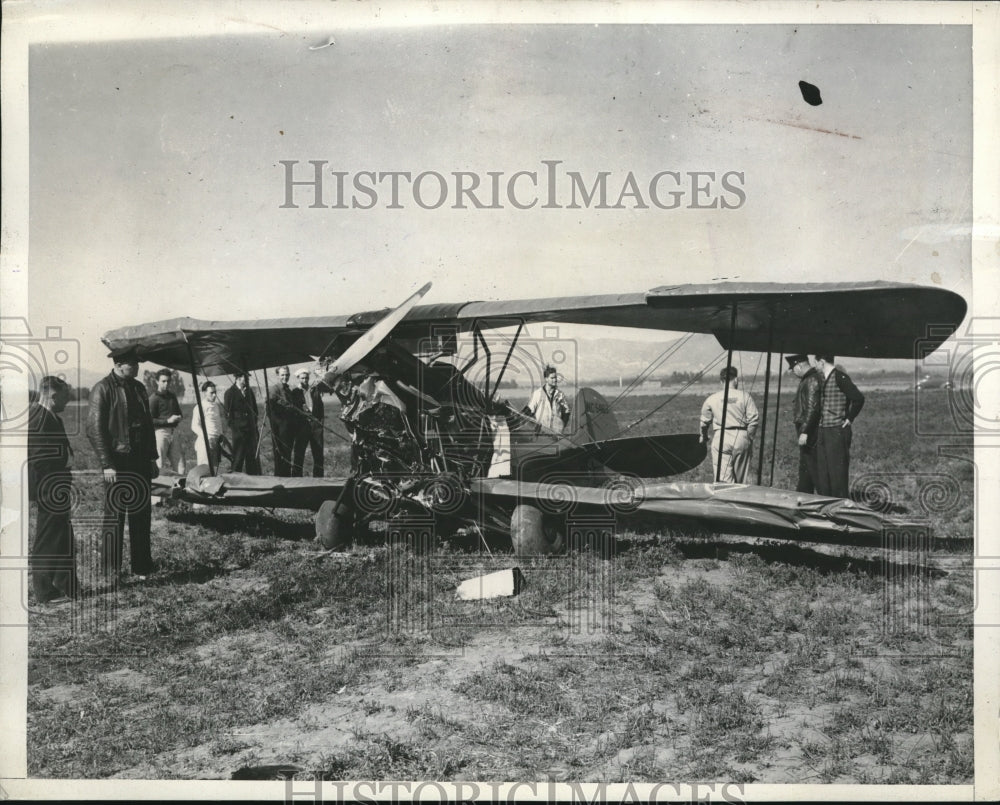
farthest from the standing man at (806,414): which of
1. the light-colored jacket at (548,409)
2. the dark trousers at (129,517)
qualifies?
the dark trousers at (129,517)

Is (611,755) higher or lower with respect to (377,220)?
lower

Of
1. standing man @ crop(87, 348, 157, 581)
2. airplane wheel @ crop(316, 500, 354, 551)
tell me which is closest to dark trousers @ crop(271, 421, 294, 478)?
airplane wheel @ crop(316, 500, 354, 551)

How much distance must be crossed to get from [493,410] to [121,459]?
2.53 meters

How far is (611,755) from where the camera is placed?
334cm

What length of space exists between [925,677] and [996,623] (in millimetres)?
480

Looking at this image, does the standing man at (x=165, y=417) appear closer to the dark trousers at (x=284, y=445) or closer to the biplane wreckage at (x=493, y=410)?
the biplane wreckage at (x=493, y=410)

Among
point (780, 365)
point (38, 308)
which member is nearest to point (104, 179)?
point (38, 308)

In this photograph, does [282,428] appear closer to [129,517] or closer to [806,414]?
[129,517]

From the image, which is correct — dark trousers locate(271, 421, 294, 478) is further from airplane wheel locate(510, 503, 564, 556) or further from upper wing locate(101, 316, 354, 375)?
airplane wheel locate(510, 503, 564, 556)

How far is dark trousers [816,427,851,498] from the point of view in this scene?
5102 mm

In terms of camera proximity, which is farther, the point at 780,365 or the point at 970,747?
the point at 780,365

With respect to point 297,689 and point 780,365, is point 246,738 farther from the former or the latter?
point 780,365

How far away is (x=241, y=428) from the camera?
6.80 m

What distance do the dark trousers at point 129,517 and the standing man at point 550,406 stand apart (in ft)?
8.93
